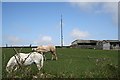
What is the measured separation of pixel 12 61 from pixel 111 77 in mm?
6962

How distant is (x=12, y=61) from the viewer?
36.1 ft

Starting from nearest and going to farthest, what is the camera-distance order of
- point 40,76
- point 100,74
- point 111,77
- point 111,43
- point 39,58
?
1. point 40,76
2. point 111,77
3. point 100,74
4. point 39,58
5. point 111,43

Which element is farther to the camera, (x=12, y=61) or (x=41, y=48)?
(x=41, y=48)

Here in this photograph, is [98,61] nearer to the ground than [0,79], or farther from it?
farther from it

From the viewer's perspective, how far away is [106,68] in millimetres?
5172

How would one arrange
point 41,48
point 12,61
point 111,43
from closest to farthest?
1. point 12,61
2. point 41,48
3. point 111,43

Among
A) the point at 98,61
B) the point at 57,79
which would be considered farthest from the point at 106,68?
the point at 57,79

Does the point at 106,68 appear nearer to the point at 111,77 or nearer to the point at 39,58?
the point at 111,77

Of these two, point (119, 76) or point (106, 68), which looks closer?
point (119, 76)

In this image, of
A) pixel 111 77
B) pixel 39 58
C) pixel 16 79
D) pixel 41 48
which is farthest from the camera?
pixel 41 48

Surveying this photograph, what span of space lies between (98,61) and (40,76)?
122 centimetres

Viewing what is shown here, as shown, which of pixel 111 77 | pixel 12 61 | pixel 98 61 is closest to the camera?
pixel 111 77

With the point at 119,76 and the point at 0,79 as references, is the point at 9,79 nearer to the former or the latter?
the point at 0,79

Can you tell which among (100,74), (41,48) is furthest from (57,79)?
(41,48)
